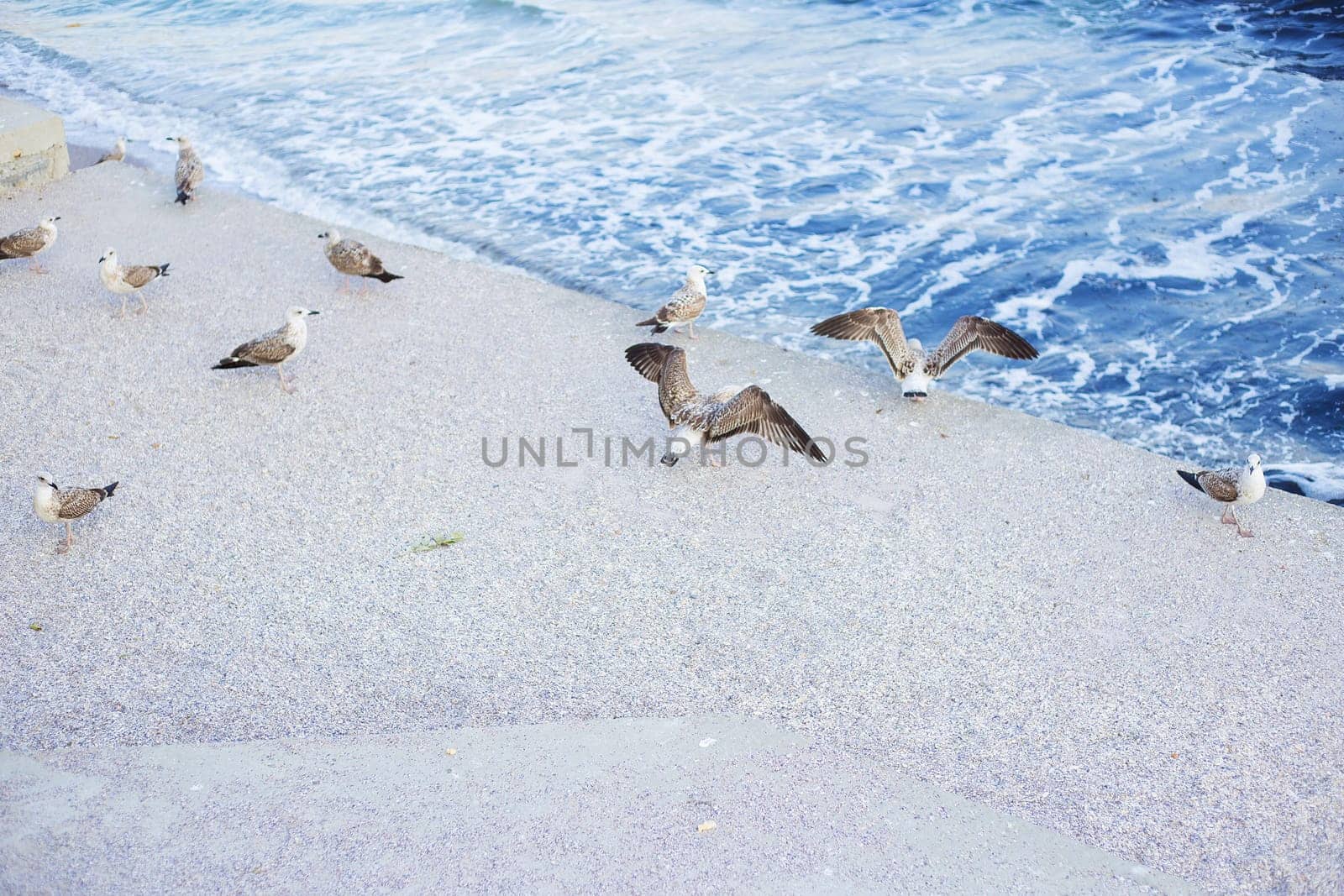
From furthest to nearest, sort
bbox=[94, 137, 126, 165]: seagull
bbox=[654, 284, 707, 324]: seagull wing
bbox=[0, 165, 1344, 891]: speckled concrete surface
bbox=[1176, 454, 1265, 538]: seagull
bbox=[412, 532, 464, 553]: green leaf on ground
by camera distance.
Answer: bbox=[94, 137, 126, 165]: seagull
bbox=[654, 284, 707, 324]: seagull wing
bbox=[1176, 454, 1265, 538]: seagull
bbox=[412, 532, 464, 553]: green leaf on ground
bbox=[0, 165, 1344, 891]: speckled concrete surface

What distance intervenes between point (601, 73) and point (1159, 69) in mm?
7288

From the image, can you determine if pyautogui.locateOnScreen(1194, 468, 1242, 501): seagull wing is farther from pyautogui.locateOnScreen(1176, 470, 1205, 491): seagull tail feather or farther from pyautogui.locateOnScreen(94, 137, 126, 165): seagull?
pyautogui.locateOnScreen(94, 137, 126, 165): seagull

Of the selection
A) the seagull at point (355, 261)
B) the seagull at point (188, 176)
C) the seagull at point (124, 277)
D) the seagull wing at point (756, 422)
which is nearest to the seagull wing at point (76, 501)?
the seagull at point (124, 277)

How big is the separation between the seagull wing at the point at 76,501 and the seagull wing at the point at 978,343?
5.10 m

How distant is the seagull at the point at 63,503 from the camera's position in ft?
18.0

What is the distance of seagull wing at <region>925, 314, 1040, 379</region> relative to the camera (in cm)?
745

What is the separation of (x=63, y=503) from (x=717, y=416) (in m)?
3.46

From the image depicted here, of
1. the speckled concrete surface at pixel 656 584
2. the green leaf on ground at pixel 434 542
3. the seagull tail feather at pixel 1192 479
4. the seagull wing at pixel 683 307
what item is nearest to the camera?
the speckled concrete surface at pixel 656 584

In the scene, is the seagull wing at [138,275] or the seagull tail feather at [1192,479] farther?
the seagull wing at [138,275]

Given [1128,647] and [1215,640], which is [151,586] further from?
[1215,640]

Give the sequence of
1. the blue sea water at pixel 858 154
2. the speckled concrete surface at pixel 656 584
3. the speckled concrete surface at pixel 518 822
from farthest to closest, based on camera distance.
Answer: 1. the blue sea water at pixel 858 154
2. the speckled concrete surface at pixel 656 584
3. the speckled concrete surface at pixel 518 822

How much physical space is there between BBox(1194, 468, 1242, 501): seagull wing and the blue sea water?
115 cm

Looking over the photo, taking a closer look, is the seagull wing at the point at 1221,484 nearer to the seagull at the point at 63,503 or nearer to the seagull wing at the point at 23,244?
the seagull at the point at 63,503

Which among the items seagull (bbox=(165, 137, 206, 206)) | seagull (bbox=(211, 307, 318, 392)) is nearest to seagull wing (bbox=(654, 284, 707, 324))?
seagull (bbox=(211, 307, 318, 392))
